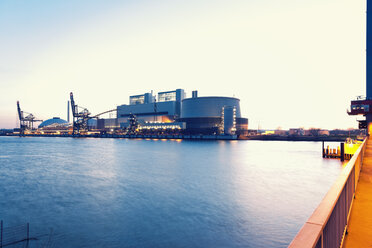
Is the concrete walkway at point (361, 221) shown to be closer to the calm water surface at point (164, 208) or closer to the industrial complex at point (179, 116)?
the calm water surface at point (164, 208)

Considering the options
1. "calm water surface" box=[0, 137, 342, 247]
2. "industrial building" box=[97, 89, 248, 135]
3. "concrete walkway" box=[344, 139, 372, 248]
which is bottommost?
"calm water surface" box=[0, 137, 342, 247]

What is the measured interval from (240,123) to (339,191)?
157 m

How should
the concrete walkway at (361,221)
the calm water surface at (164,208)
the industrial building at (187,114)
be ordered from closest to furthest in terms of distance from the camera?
the concrete walkway at (361,221) → the calm water surface at (164,208) → the industrial building at (187,114)

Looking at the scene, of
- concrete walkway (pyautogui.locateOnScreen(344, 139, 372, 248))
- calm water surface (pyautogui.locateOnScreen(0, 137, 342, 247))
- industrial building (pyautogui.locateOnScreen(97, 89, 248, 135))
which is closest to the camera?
concrete walkway (pyautogui.locateOnScreen(344, 139, 372, 248))

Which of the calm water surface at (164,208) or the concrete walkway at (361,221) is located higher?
the concrete walkway at (361,221)

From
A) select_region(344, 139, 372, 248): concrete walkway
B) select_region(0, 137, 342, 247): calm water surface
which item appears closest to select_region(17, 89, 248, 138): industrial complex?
select_region(0, 137, 342, 247): calm water surface

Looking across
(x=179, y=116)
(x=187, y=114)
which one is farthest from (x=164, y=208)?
(x=179, y=116)

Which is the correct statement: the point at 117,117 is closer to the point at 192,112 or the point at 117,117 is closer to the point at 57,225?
the point at 192,112

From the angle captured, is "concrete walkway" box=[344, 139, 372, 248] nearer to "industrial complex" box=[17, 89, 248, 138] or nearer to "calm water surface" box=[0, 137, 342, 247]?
"calm water surface" box=[0, 137, 342, 247]

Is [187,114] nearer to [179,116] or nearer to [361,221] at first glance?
[179,116]

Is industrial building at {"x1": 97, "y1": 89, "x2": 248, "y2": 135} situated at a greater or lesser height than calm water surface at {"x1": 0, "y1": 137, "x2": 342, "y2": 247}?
greater

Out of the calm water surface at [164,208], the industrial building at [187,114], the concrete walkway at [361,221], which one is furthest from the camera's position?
the industrial building at [187,114]

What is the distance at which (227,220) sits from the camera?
54.9 ft

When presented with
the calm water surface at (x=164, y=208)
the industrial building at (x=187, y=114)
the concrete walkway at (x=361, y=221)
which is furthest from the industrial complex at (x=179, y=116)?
the concrete walkway at (x=361, y=221)
